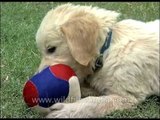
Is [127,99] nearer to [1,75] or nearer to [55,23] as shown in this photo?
[55,23]

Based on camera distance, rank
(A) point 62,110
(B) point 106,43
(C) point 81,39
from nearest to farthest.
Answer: (A) point 62,110, (C) point 81,39, (B) point 106,43

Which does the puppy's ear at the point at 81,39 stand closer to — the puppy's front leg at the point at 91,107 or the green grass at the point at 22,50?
the puppy's front leg at the point at 91,107

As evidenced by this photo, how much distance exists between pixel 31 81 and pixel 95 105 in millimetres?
642

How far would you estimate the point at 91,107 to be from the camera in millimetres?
4512

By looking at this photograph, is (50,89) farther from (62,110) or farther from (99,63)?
(99,63)

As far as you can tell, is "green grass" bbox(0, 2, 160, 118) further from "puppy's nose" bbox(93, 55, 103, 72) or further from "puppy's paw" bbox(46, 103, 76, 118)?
"puppy's nose" bbox(93, 55, 103, 72)

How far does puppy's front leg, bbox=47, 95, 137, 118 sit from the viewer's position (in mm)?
4434

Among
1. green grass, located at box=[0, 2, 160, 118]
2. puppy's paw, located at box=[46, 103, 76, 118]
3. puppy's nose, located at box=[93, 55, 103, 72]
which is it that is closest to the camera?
puppy's paw, located at box=[46, 103, 76, 118]

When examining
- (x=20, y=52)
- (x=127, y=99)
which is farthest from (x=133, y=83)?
(x=20, y=52)

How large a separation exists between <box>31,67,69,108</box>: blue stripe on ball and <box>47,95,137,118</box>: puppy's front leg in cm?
9

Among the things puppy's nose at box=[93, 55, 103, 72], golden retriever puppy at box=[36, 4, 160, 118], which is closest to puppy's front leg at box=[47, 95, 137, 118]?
golden retriever puppy at box=[36, 4, 160, 118]

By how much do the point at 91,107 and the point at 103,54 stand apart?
1.94 ft

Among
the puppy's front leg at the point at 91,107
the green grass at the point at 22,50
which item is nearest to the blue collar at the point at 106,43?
the puppy's front leg at the point at 91,107

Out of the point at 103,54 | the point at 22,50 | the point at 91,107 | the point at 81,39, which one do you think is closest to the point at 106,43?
the point at 103,54
